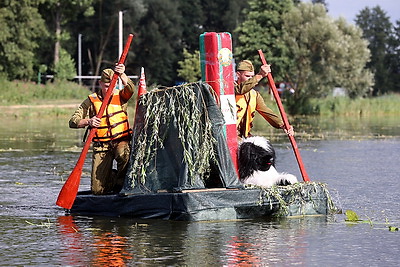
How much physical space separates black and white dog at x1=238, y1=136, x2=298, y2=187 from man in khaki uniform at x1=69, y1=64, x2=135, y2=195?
150cm

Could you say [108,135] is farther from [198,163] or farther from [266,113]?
[266,113]

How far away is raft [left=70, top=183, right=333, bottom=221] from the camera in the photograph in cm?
1171

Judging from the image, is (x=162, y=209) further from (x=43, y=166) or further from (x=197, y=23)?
(x=197, y=23)

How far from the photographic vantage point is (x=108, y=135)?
41.6ft

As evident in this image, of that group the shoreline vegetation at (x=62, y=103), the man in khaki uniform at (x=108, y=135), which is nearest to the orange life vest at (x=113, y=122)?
the man in khaki uniform at (x=108, y=135)

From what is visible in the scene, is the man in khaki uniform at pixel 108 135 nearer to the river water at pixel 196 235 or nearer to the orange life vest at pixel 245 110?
the river water at pixel 196 235

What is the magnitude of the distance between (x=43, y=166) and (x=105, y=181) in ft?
22.4

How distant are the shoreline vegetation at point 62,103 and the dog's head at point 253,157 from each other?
33.5 m

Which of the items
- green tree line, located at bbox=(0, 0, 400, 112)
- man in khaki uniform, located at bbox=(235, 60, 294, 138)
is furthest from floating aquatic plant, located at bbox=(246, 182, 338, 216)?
green tree line, located at bbox=(0, 0, 400, 112)

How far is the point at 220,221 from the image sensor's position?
38.9 ft

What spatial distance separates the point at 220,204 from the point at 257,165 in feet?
2.80

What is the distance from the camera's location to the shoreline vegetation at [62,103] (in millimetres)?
47750

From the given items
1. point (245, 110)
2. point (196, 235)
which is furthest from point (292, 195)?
point (196, 235)

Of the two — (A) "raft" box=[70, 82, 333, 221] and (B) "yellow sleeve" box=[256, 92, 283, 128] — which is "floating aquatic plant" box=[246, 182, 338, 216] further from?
(B) "yellow sleeve" box=[256, 92, 283, 128]
